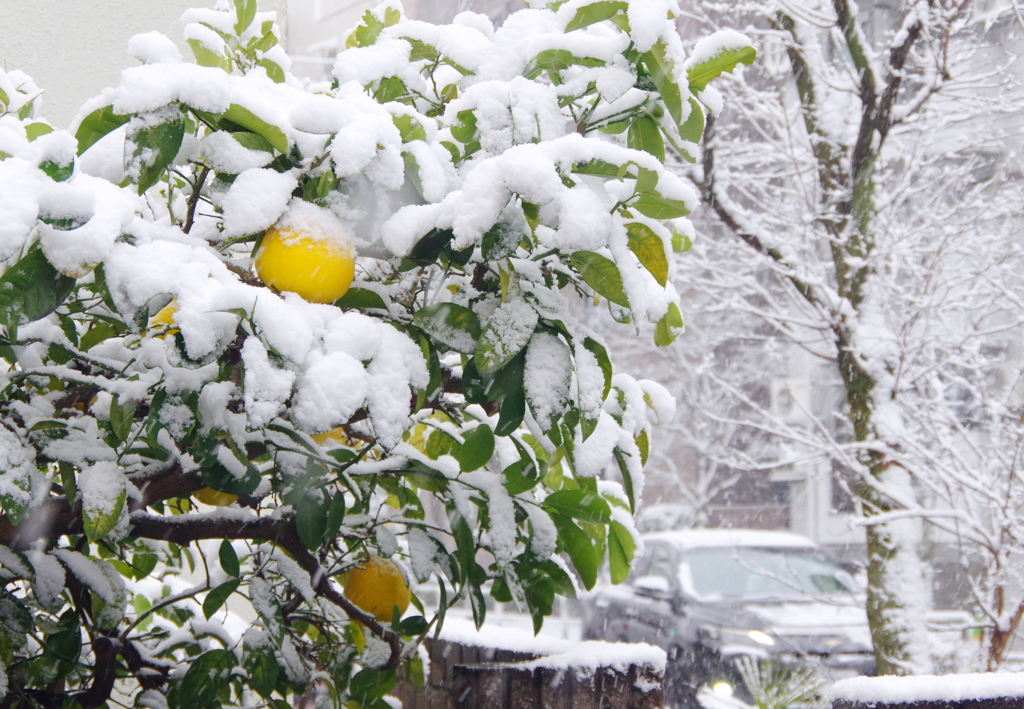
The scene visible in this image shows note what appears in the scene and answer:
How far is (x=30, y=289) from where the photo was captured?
2.55ft

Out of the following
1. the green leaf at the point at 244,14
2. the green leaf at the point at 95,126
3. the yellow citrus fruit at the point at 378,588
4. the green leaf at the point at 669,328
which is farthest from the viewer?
the yellow citrus fruit at the point at 378,588

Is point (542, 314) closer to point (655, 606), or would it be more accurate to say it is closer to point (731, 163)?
point (731, 163)

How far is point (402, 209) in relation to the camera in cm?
94

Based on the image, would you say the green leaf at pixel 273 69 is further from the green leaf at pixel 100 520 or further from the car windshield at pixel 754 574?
the car windshield at pixel 754 574

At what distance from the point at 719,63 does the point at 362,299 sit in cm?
50

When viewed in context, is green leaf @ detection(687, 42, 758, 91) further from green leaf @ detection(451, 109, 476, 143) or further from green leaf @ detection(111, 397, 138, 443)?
green leaf @ detection(111, 397, 138, 443)

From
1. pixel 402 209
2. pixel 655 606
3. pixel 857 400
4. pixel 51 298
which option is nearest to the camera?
pixel 51 298

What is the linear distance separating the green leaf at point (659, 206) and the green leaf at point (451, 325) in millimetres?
236

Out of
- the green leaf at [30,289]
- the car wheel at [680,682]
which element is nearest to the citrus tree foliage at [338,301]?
the green leaf at [30,289]

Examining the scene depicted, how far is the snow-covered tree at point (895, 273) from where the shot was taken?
12.0 ft

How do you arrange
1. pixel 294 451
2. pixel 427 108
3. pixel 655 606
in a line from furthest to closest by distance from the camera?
pixel 655 606
pixel 427 108
pixel 294 451

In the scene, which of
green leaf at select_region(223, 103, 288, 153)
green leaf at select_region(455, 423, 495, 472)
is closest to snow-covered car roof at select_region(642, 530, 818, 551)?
green leaf at select_region(455, 423, 495, 472)

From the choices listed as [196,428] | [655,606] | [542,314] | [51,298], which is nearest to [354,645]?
[196,428]

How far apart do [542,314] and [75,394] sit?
0.71 m
